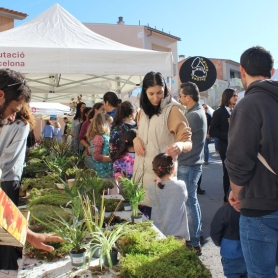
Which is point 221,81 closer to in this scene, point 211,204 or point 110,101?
point 211,204

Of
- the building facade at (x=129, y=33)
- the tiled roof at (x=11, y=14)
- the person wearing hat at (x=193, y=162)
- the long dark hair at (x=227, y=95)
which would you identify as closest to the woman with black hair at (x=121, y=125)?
the person wearing hat at (x=193, y=162)

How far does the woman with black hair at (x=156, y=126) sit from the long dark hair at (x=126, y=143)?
0.72 meters

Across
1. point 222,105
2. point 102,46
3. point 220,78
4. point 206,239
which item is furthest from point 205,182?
point 220,78

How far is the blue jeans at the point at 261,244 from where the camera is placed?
178cm

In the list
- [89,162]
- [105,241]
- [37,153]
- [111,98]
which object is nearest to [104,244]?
[105,241]

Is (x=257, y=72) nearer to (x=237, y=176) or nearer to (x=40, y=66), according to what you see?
(x=237, y=176)

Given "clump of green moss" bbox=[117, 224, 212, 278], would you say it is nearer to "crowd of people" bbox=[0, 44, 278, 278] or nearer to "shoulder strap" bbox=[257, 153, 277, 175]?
"crowd of people" bbox=[0, 44, 278, 278]

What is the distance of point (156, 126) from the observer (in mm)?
3061

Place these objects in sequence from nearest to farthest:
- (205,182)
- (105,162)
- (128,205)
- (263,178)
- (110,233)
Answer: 1. (263,178)
2. (110,233)
3. (128,205)
4. (105,162)
5. (205,182)

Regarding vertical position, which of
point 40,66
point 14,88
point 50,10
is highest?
point 50,10

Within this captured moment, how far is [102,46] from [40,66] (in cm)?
90

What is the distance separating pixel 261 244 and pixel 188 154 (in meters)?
1.95

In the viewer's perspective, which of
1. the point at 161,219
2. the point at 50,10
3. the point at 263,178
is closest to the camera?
the point at 263,178

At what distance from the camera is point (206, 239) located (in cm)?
428
